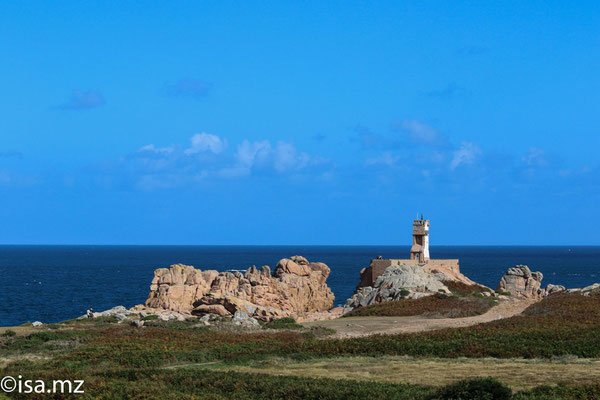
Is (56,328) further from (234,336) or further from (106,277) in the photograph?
(106,277)

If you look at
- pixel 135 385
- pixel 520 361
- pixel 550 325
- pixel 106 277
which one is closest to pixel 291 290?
pixel 550 325

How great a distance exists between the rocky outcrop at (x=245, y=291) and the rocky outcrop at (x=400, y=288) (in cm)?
551

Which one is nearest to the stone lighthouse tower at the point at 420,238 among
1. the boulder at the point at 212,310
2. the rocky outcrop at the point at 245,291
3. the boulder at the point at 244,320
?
the rocky outcrop at the point at 245,291

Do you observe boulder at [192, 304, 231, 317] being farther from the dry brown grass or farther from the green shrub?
the green shrub

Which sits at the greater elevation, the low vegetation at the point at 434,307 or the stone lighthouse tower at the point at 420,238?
the stone lighthouse tower at the point at 420,238

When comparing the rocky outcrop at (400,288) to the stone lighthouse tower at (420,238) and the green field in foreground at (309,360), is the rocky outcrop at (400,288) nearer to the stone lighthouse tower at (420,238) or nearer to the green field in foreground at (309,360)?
the stone lighthouse tower at (420,238)

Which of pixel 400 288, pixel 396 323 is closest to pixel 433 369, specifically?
pixel 396 323

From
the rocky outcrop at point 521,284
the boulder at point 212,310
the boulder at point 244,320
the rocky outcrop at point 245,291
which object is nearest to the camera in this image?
the boulder at point 244,320

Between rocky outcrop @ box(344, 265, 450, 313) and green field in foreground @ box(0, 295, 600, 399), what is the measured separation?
16.9m

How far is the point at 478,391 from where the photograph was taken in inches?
682

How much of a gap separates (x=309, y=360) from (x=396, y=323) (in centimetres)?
1606

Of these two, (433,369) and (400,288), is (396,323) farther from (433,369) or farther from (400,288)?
(433,369)

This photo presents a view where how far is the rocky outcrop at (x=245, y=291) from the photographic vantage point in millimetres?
48594

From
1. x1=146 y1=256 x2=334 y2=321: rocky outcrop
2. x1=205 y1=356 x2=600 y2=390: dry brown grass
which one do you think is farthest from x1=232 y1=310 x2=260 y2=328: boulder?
x1=205 y1=356 x2=600 y2=390: dry brown grass
